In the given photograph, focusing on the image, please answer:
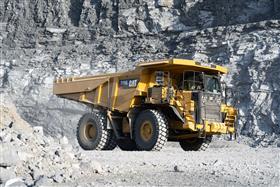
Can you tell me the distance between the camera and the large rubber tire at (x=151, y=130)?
11711 millimetres

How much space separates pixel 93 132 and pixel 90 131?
164 millimetres

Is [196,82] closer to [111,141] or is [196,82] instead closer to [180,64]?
[180,64]

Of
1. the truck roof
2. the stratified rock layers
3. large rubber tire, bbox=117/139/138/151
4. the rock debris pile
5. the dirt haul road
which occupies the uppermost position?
the stratified rock layers

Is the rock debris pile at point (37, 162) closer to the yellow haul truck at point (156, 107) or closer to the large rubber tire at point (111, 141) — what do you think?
the yellow haul truck at point (156, 107)

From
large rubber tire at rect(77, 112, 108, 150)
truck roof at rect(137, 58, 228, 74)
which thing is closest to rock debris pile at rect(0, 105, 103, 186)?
truck roof at rect(137, 58, 228, 74)

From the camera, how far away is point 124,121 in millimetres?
13352

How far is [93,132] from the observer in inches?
554

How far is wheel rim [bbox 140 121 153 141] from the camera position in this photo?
1211cm

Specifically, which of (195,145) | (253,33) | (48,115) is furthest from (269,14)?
(195,145)

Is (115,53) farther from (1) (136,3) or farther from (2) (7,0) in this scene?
(2) (7,0)

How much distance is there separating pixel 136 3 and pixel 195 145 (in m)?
16.0

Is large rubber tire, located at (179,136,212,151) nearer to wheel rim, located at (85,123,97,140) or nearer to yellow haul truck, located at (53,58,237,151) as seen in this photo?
yellow haul truck, located at (53,58,237,151)

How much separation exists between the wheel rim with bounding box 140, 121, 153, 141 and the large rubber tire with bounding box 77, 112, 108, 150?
1.48m

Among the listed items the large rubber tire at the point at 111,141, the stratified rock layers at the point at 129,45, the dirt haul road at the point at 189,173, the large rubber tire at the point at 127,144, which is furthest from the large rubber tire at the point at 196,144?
the stratified rock layers at the point at 129,45
